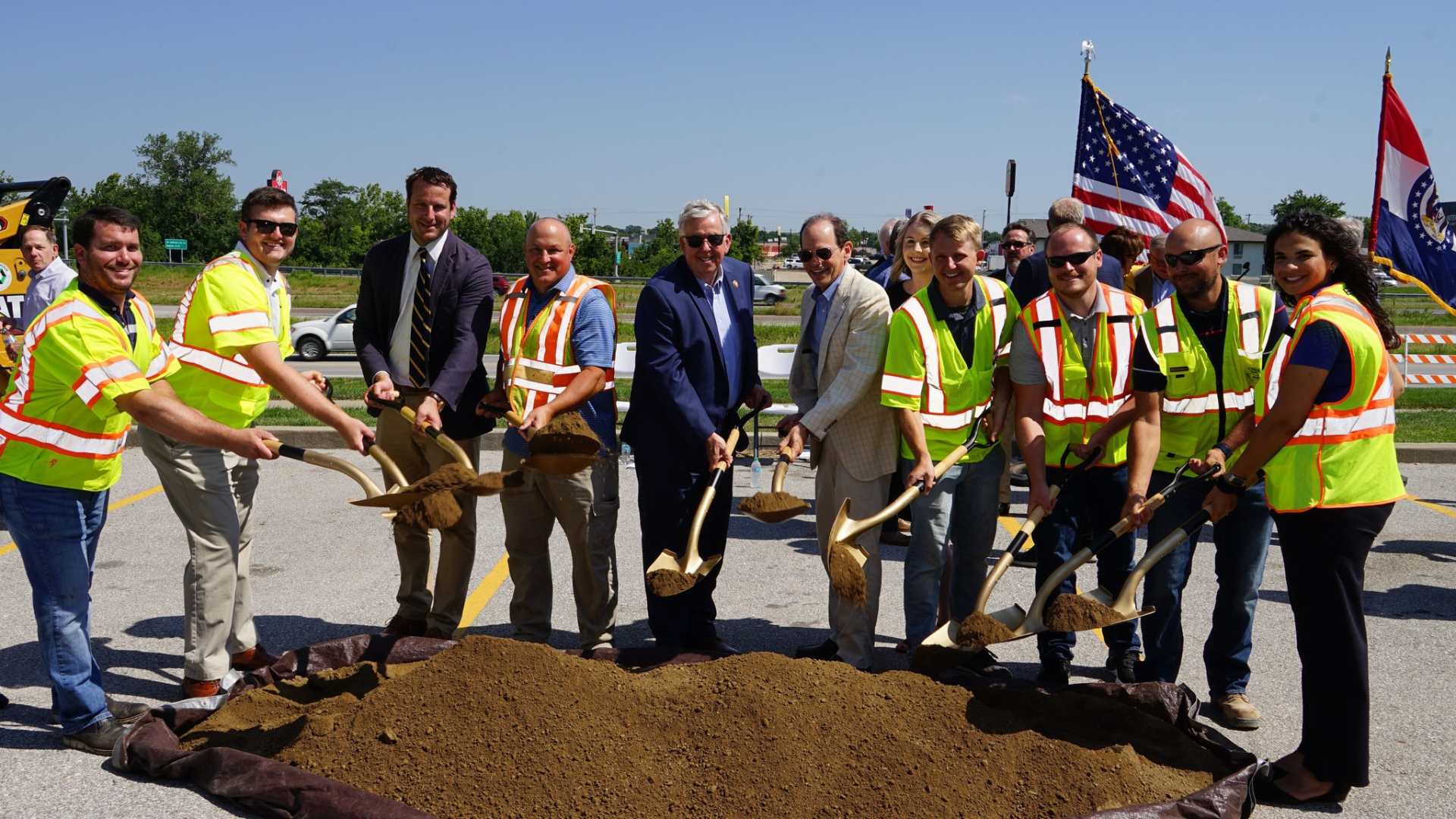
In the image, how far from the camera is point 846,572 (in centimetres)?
440

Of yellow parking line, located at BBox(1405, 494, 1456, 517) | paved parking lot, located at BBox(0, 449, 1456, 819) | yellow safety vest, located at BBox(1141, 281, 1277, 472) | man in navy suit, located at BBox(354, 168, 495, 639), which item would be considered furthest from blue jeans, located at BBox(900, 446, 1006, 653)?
yellow parking line, located at BBox(1405, 494, 1456, 517)

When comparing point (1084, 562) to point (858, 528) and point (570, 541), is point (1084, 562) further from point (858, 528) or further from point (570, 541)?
point (570, 541)

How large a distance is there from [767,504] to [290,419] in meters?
8.56

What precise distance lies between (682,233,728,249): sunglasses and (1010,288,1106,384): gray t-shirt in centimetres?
141

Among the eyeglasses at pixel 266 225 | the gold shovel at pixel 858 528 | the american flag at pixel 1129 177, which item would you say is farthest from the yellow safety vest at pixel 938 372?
the american flag at pixel 1129 177

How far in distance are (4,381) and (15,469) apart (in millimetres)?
4458

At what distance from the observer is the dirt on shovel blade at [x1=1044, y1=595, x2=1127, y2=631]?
4055 millimetres

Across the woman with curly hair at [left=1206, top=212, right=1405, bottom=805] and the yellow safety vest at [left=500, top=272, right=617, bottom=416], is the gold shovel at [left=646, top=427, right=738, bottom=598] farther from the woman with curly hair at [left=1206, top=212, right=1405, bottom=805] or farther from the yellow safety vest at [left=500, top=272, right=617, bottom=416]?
the woman with curly hair at [left=1206, top=212, right=1405, bottom=805]

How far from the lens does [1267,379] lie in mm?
4273

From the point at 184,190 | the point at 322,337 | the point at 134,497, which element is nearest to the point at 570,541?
the point at 134,497

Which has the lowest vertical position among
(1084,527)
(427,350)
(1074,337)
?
(1084,527)

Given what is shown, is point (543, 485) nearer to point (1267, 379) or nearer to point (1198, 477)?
point (1198, 477)

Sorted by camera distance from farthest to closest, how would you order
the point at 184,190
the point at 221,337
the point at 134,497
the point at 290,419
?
1. the point at 184,190
2. the point at 290,419
3. the point at 134,497
4. the point at 221,337

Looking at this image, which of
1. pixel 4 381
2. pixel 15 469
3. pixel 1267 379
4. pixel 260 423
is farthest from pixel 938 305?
pixel 260 423
